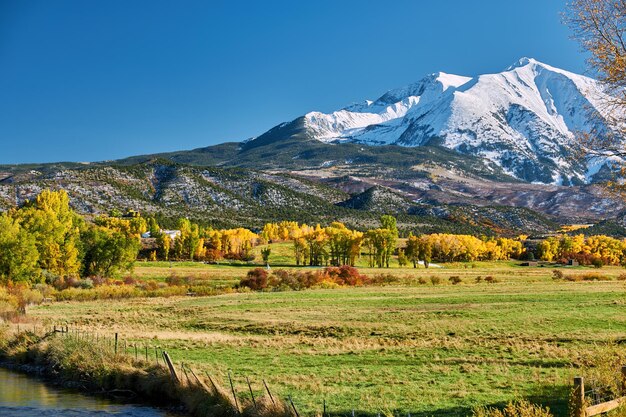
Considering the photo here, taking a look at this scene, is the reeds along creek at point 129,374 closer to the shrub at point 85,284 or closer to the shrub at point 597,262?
the shrub at point 85,284

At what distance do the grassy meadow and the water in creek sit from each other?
4.26 metres

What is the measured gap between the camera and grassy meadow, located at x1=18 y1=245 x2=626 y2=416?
23.4 meters

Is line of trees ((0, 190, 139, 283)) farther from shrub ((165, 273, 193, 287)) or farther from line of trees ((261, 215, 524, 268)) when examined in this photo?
line of trees ((261, 215, 524, 268))

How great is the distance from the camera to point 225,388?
24.2m

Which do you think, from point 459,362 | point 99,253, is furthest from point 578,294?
point 99,253

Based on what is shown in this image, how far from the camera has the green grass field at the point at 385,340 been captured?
23.5m

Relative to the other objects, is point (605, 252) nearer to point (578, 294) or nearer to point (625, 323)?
point (578, 294)

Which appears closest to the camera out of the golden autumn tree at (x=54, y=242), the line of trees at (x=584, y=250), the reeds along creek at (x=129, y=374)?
the reeds along creek at (x=129, y=374)

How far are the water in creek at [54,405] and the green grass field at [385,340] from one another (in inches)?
170

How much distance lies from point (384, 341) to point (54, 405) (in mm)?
20039

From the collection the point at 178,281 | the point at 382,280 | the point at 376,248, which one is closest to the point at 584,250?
the point at 376,248

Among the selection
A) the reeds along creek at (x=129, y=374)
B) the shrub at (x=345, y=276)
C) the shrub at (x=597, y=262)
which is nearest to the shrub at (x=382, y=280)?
the shrub at (x=345, y=276)

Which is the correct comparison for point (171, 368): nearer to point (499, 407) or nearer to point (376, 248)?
point (499, 407)

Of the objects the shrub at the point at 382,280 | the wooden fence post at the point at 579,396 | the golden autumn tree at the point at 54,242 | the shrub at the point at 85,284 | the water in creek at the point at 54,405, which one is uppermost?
the golden autumn tree at the point at 54,242
